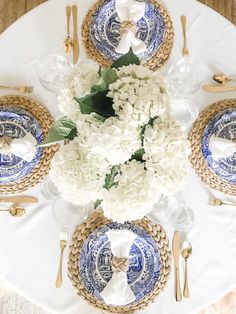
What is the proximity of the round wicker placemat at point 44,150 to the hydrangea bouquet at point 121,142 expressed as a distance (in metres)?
0.31

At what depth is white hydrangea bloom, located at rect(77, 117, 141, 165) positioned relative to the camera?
2.79 ft

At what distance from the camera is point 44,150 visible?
4.14 feet

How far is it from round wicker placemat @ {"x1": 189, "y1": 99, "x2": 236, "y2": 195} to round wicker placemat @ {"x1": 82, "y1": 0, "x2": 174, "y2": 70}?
0.19m

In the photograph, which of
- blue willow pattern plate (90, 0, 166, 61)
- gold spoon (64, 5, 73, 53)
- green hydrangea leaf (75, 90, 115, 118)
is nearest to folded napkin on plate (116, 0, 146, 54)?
blue willow pattern plate (90, 0, 166, 61)

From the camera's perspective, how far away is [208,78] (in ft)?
4.38

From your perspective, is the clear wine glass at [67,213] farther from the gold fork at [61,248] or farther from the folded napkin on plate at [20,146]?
the folded napkin on plate at [20,146]

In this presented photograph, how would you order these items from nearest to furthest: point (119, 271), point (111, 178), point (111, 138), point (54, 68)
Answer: point (111, 138), point (111, 178), point (119, 271), point (54, 68)

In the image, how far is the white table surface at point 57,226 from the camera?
128 cm

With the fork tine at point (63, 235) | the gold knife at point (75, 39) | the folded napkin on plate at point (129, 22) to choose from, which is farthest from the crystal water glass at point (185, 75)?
the fork tine at point (63, 235)

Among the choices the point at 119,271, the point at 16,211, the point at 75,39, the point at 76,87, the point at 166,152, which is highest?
the point at 75,39

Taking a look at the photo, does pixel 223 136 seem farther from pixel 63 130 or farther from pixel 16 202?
pixel 16 202

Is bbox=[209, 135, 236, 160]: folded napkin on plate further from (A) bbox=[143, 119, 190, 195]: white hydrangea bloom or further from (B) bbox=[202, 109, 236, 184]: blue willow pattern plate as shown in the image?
(A) bbox=[143, 119, 190, 195]: white hydrangea bloom

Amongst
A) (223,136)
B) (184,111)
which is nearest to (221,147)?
(223,136)

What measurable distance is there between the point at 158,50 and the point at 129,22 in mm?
107
